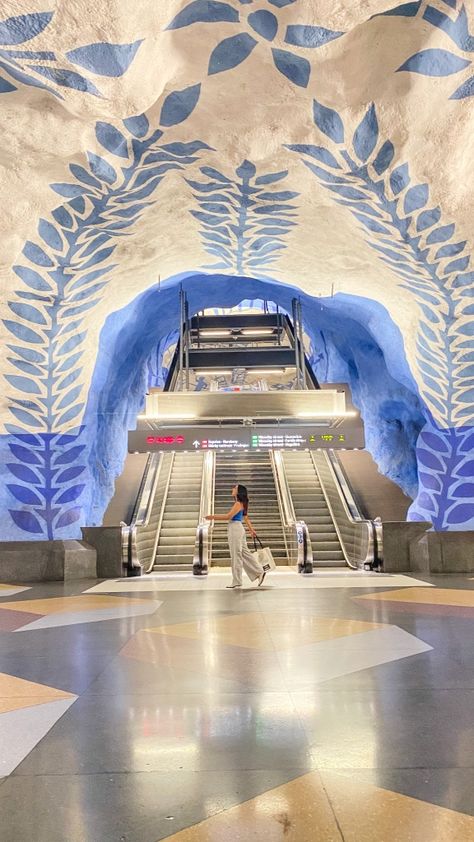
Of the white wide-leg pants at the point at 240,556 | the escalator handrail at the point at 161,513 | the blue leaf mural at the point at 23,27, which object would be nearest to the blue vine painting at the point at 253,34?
the blue leaf mural at the point at 23,27

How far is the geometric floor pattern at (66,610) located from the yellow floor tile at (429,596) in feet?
7.75

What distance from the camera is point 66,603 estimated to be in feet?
20.3

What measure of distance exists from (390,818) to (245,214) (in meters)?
8.90

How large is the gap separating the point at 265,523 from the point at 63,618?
31.3ft


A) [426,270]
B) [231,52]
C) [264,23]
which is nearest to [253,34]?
[264,23]

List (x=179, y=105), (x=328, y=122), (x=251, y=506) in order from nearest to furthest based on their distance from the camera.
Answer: (x=179, y=105) → (x=328, y=122) → (x=251, y=506)

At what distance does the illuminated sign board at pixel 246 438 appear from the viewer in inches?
504

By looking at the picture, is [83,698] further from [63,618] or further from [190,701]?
[63,618]

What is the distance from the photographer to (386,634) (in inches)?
162

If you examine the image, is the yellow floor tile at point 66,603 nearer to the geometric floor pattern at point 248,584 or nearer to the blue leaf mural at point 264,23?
the geometric floor pattern at point 248,584

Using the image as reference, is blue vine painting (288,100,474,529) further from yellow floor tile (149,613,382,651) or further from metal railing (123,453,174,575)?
yellow floor tile (149,613,382,651)

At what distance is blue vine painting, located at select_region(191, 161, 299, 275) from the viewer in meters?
8.36

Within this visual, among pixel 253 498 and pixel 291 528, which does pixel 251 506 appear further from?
pixel 291 528

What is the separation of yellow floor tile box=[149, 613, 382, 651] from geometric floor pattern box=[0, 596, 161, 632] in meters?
0.88
